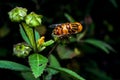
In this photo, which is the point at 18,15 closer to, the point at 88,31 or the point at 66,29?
the point at 66,29

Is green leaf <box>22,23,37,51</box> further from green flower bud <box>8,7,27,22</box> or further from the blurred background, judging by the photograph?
the blurred background

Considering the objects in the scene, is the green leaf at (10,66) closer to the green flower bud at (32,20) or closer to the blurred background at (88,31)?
the green flower bud at (32,20)

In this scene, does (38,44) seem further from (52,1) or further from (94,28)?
(94,28)

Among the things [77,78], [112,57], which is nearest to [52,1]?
[112,57]

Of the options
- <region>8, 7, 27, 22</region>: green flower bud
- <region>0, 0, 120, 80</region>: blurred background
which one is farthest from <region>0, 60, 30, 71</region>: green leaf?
<region>0, 0, 120, 80</region>: blurred background

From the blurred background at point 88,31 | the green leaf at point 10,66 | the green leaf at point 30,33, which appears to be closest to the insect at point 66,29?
the green leaf at point 30,33

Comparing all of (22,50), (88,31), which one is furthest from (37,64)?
(88,31)
